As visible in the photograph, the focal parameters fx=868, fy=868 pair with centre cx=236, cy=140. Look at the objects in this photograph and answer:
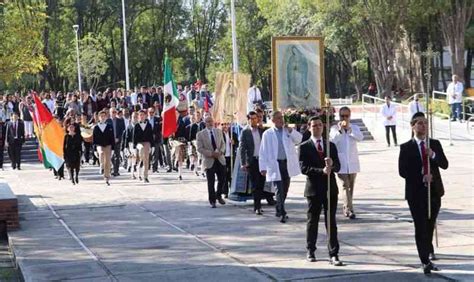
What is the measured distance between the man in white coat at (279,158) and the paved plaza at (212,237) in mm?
634

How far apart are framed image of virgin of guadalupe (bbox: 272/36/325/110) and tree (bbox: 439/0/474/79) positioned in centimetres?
1908

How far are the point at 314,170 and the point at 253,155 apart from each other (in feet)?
16.3

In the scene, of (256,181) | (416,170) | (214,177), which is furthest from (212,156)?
(416,170)

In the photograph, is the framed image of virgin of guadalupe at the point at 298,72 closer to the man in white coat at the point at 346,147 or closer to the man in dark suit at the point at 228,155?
the man in dark suit at the point at 228,155

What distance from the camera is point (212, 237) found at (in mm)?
13305

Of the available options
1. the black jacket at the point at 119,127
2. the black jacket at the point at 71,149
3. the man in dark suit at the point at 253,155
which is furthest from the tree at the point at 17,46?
the man in dark suit at the point at 253,155

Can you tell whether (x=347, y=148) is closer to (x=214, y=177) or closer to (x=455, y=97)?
(x=214, y=177)

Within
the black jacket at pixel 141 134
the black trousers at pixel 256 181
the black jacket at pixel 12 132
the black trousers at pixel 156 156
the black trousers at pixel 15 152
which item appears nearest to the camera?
the black trousers at pixel 256 181

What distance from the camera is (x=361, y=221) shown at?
14.3m

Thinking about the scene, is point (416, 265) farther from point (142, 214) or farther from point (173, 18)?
point (173, 18)

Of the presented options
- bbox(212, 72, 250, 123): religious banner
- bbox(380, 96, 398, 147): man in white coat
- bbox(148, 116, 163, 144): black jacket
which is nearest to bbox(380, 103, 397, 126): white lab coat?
bbox(380, 96, 398, 147): man in white coat

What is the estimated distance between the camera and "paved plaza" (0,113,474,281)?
414 inches

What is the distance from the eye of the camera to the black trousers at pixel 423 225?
9.77 m

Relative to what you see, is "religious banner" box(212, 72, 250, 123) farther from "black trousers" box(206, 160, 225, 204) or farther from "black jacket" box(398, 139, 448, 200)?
"black jacket" box(398, 139, 448, 200)
